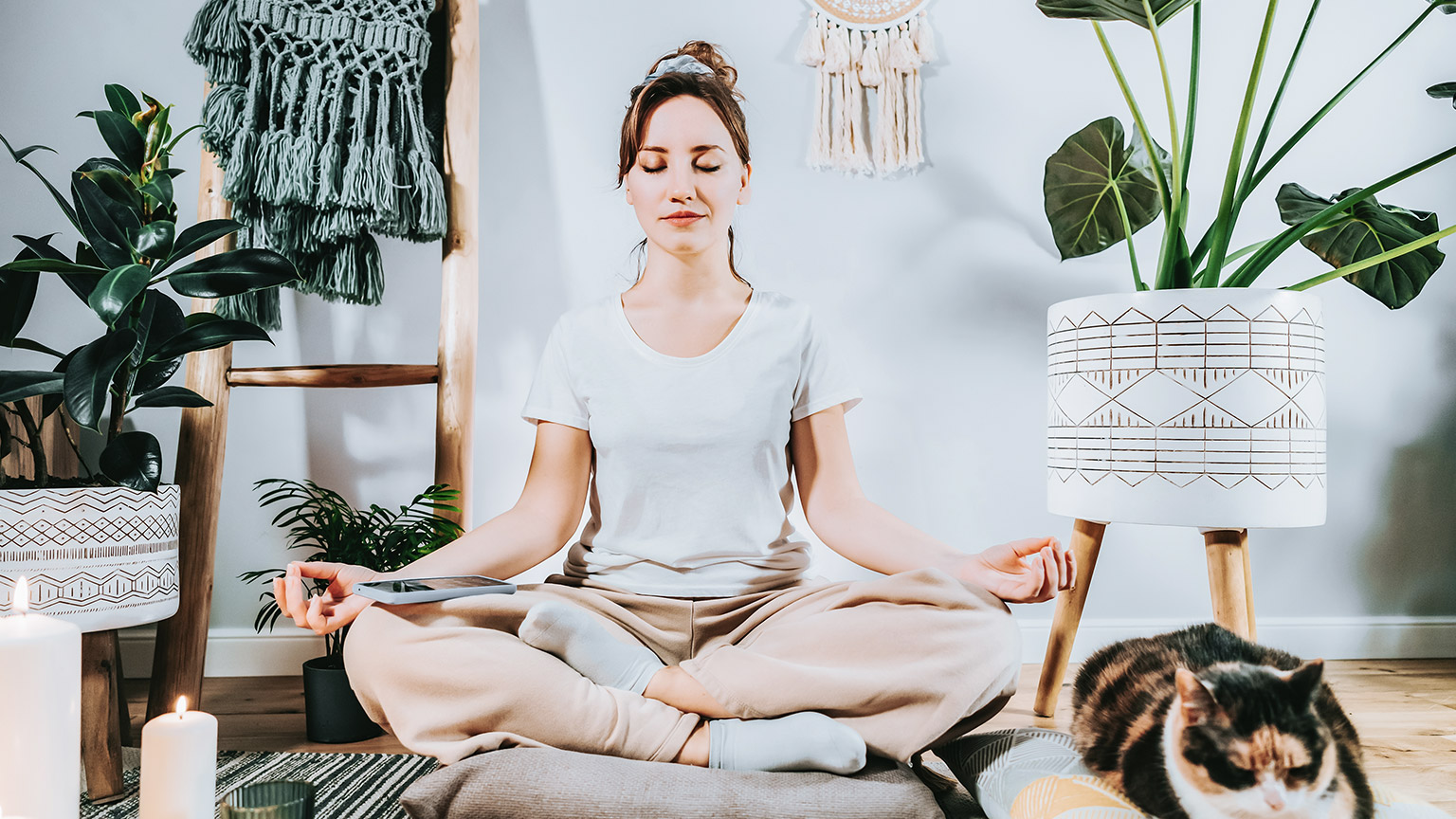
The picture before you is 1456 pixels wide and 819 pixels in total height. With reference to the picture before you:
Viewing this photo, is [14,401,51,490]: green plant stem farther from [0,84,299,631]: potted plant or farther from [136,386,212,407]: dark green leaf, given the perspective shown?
[136,386,212,407]: dark green leaf

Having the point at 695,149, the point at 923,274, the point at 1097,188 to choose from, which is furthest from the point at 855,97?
the point at 695,149

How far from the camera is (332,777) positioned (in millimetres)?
1050

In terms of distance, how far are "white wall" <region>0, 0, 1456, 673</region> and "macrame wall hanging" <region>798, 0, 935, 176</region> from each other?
43 millimetres

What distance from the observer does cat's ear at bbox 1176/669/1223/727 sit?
26.4 inches

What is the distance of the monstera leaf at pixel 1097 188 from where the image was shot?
55.1 inches

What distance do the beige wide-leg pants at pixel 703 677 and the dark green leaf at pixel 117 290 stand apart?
476 millimetres

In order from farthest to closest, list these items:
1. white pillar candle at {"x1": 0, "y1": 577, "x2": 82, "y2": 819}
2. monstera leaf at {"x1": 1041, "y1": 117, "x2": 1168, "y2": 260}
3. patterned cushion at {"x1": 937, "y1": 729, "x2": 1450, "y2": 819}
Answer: monstera leaf at {"x1": 1041, "y1": 117, "x2": 1168, "y2": 260} < patterned cushion at {"x1": 937, "y1": 729, "x2": 1450, "y2": 819} < white pillar candle at {"x1": 0, "y1": 577, "x2": 82, "y2": 819}

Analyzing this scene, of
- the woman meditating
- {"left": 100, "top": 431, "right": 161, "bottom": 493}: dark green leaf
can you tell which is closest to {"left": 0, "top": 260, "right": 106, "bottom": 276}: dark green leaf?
{"left": 100, "top": 431, "right": 161, "bottom": 493}: dark green leaf

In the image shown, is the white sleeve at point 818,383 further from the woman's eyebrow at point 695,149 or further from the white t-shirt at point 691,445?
the woman's eyebrow at point 695,149

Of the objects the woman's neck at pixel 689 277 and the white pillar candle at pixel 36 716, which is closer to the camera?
the white pillar candle at pixel 36 716

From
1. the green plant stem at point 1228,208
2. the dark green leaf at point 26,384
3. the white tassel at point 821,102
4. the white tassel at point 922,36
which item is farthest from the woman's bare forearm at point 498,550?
the white tassel at point 922,36

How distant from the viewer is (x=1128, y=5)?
3.68ft

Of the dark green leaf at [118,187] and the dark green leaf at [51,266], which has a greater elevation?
the dark green leaf at [118,187]

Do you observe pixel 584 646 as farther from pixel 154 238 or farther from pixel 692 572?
pixel 154 238
